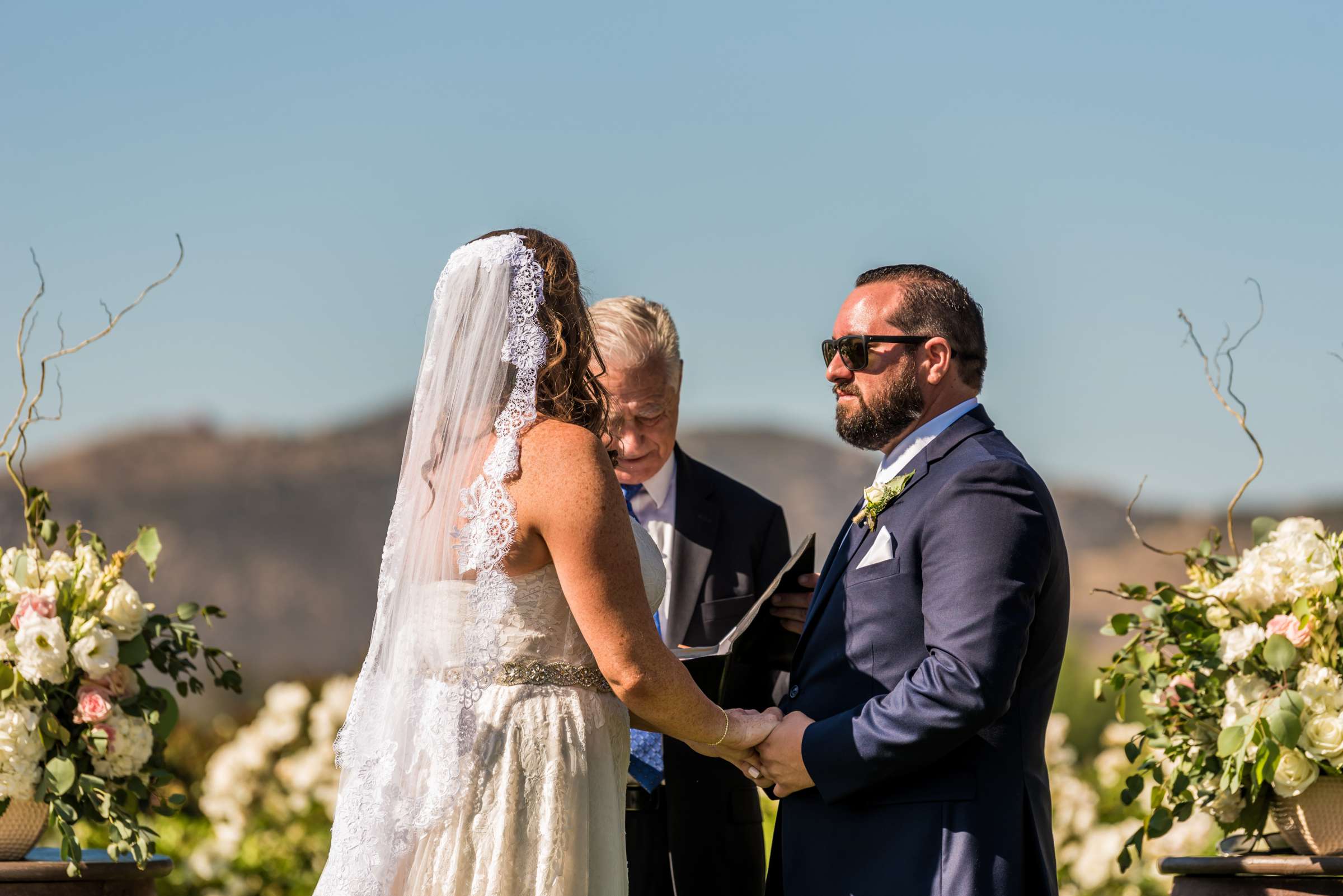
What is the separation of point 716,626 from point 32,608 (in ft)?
6.35

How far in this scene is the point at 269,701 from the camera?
7.02m

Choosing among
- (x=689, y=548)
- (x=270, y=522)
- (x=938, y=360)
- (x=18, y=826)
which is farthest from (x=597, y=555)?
(x=270, y=522)

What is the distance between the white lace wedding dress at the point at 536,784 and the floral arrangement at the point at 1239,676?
1554mm

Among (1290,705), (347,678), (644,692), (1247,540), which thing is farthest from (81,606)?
(1247,540)

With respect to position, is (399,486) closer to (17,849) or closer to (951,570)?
(951,570)

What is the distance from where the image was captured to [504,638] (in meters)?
2.72

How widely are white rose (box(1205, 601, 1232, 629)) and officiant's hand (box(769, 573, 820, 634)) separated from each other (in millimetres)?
1084

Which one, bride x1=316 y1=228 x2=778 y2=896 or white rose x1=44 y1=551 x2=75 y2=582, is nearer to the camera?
bride x1=316 y1=228 x2=778 y2=896

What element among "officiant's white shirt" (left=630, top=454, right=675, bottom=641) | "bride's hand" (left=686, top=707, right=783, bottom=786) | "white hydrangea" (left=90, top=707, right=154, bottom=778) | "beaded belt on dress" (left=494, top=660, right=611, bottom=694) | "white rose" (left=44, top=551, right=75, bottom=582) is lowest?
"white hydrangea" (left=90, top=707, right=154, bottom=778)

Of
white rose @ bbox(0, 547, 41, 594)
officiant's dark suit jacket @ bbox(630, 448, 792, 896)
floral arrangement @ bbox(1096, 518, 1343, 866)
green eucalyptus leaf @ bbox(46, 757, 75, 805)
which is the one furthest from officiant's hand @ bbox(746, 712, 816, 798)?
white rose @ bbox(0, 547, 41, 594)

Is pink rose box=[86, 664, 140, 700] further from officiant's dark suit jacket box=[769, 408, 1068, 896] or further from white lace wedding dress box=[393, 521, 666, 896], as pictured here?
officiant's dark suit jacket box=[769, 408, 1068, 896]

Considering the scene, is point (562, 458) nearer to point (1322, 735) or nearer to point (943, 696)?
point (943, 696)

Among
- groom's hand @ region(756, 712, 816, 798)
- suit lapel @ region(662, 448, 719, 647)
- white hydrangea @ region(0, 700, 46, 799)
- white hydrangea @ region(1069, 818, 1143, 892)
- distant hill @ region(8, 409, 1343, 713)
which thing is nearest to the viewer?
groom's hand @ region(756, 712, 816, 798)

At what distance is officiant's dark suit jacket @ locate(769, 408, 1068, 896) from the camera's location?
2691 mm
